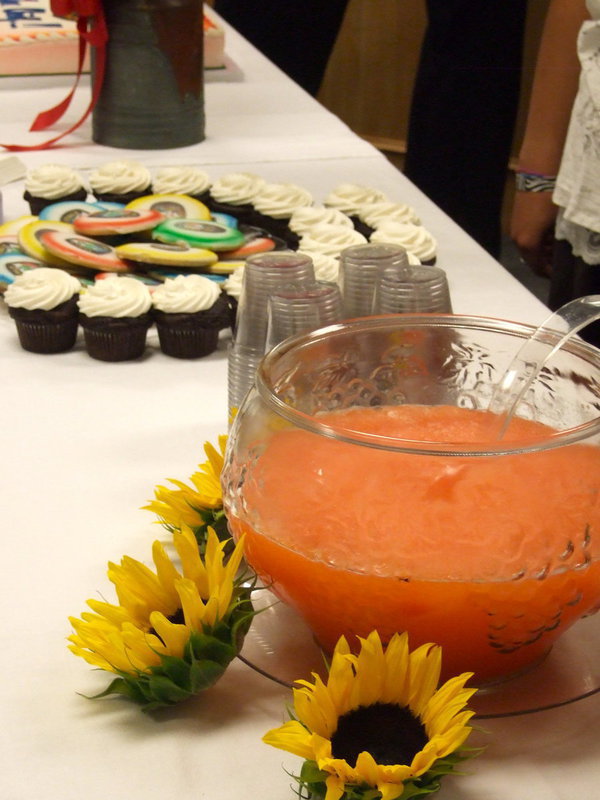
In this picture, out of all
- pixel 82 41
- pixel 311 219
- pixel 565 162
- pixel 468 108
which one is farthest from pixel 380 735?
pixel 468 108

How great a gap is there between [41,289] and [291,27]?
1.95m

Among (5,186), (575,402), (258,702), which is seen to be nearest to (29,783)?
(258,702)

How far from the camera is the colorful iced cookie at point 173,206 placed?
1.31 meters

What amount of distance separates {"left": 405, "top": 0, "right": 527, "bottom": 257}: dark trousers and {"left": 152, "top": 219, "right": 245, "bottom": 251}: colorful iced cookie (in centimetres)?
166

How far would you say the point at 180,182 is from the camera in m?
1.40

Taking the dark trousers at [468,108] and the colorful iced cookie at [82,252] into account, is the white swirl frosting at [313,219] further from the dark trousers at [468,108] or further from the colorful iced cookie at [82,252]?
the dark trousers at [468,108]

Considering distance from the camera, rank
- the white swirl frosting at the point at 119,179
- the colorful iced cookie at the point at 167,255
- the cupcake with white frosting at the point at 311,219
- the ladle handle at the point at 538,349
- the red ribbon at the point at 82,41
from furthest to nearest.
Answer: the red ribbon at the point at 82,41 < the white swirl frosting at the point at 119,179 < the cupcake with white frosting at the point at 311,219 < the colorful iced cookie at the point at 167,255 < the ladle handle at the point at 538,349

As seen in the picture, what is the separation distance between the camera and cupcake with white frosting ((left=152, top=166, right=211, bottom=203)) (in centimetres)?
139

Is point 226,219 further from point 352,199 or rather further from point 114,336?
point 114,336

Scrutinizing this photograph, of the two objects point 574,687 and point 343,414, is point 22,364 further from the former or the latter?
point 574,687

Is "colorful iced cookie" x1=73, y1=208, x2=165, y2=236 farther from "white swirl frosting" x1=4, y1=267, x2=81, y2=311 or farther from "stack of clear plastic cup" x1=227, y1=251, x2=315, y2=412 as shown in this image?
"stack of clear plastic cup" x1=227, y1=251, x2=315, y2=412

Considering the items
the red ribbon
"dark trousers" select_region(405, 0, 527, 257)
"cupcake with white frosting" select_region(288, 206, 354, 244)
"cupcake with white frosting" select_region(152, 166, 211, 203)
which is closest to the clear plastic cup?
"cupcake with white frosting" select_region(288, 206, 354, 244)

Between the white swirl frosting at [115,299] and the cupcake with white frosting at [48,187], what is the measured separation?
0.99 feet

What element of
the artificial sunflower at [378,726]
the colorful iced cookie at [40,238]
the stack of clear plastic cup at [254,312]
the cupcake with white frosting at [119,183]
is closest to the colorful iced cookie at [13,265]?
the colorful iced cookie at [40,238]
